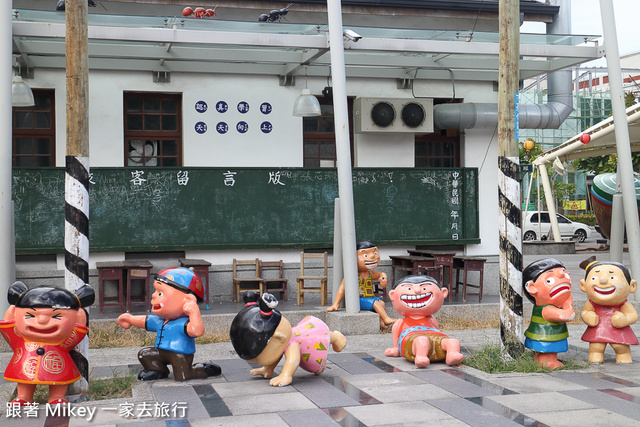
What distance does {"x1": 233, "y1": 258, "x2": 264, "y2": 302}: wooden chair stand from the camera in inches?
540

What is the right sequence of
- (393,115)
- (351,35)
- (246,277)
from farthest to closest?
1. (393,115)
2. (246,277)
3. (351,35)

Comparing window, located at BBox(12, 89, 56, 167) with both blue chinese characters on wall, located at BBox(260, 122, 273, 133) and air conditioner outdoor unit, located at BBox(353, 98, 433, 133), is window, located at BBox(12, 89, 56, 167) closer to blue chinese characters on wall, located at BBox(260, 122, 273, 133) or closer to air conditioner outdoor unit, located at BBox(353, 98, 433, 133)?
blue chinese characters on wall, located at BBox(260, 122, 273, 133)

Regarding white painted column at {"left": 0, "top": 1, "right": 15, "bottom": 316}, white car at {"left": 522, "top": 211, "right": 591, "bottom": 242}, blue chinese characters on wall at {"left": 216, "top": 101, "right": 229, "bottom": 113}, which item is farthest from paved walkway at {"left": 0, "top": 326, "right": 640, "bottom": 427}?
white car at {"left": 522, "top": 211, "right": 591, "bottom": 242}

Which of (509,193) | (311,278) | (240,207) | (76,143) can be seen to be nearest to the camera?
(76,143)

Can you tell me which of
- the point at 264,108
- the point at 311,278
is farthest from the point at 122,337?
the point at 264,108

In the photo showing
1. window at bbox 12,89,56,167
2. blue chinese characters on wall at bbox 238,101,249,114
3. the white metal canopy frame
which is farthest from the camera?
blue chinese characters on wall at bbox 238,101,249,114

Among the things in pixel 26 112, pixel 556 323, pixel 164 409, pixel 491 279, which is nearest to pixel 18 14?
pixel 26 112

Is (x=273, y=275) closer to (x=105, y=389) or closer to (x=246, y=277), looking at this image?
(x=246, y=277)

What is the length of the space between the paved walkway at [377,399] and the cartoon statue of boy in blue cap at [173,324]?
236 millimetres

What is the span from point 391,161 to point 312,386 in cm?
802

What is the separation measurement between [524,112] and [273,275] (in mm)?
6273

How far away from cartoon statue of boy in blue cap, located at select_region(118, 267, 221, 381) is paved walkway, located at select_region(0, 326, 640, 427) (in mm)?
236

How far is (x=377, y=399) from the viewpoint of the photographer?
788 centimetres

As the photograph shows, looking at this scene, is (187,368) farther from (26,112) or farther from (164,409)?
(26,112)
